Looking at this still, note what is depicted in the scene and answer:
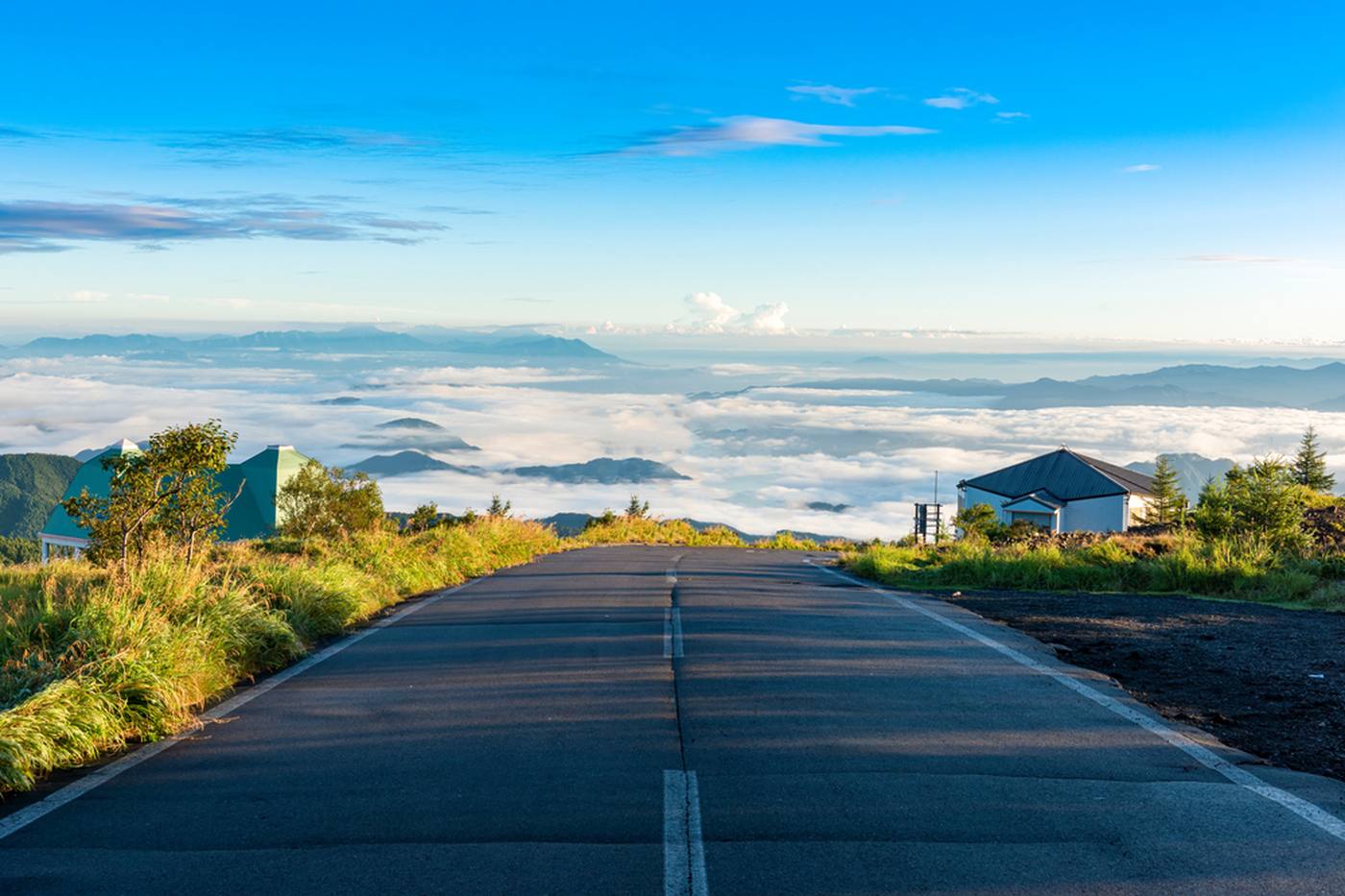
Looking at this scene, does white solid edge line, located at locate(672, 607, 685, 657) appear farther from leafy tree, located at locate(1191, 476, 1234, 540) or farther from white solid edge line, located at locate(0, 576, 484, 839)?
leafy tree, located at locate(1191, 476, 1234, 540)

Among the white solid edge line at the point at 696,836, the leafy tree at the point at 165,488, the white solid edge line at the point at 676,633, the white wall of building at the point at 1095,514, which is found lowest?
the white wall of building at the point at 1095,514

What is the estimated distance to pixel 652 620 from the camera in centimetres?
1313

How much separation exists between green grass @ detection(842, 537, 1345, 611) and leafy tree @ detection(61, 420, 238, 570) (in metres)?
11.1

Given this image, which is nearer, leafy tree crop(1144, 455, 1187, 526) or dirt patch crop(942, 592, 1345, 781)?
dirt patch crop(942, 592, 1345, 781)

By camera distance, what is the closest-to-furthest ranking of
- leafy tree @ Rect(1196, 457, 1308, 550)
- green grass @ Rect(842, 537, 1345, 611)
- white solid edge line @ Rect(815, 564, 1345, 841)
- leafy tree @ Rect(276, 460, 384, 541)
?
1. white solid edge line @ Rect(815, 564, 1345, 841)
2. green grass @ Rect(842, 537, 1345, 611)
3. leafy tree @ Rect(1196, 457, 1308, 550)
4. leafy tree @ Rect(276, 460, 384, 541)

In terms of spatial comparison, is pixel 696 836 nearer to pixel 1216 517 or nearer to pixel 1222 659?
pixel 1222 659

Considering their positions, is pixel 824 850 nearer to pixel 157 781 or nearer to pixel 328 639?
pixel 157 781

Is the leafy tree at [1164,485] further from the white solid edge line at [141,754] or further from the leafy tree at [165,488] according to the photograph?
the white solid edge line at [141,754]

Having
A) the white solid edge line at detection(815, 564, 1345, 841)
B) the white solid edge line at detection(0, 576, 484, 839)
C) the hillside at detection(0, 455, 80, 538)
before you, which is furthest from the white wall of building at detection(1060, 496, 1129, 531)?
the hillside at detection(0, 455, 80, 538)

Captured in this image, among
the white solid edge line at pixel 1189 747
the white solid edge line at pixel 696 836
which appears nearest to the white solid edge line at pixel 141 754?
the white solid edge line at pixel 696 836

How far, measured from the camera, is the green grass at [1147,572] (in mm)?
16812

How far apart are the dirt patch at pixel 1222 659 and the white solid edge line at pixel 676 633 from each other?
3.63 meters

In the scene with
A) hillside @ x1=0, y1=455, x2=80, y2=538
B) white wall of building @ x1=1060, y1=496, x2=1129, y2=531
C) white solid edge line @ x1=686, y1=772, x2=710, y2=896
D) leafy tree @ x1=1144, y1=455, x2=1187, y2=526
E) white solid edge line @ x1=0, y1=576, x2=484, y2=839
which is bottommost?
hillside @ x1=0, y1=455, x2=80, y2=538

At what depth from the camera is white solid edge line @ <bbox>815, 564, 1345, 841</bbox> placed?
19.3ft
